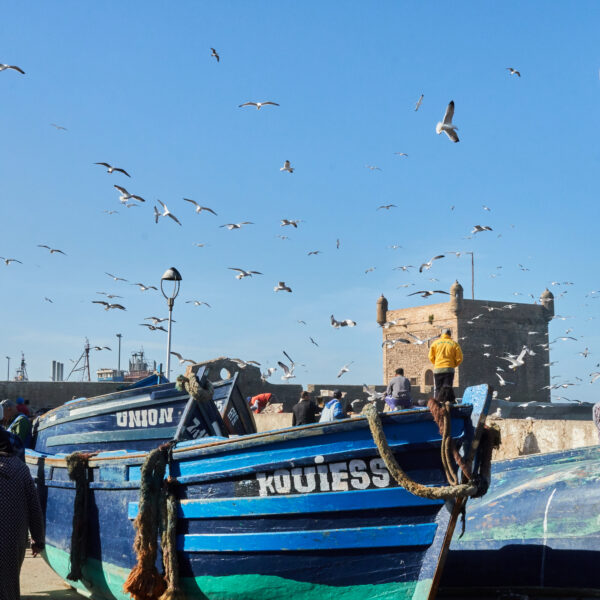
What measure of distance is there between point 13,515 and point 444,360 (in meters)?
4.63

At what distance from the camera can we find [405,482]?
4.64 m

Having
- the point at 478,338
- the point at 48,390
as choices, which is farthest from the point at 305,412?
the point at 478,338

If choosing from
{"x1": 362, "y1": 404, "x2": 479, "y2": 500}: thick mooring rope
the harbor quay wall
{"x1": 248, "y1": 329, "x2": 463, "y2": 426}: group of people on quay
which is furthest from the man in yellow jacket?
the harbor quay wall

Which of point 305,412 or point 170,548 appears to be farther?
point 305,412

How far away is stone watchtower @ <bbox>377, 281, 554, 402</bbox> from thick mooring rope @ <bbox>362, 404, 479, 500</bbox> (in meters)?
38.0

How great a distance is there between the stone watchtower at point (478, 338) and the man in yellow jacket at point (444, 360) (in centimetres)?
3475

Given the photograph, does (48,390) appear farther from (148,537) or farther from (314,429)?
(314,429)

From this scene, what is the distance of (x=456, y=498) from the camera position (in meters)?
4.69

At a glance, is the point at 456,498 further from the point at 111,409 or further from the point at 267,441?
the point at 111,409

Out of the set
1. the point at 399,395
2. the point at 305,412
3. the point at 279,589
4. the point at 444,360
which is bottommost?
the point at 279,589

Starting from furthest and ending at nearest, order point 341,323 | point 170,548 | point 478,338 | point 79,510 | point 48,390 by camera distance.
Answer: point 478,338 → point 48,390 → point 341,323 → point 79,510 → point 170,548

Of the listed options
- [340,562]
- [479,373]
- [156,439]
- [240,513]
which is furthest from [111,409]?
[479,373]

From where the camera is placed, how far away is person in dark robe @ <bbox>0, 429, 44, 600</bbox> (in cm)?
451

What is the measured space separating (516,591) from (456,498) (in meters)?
2.38
